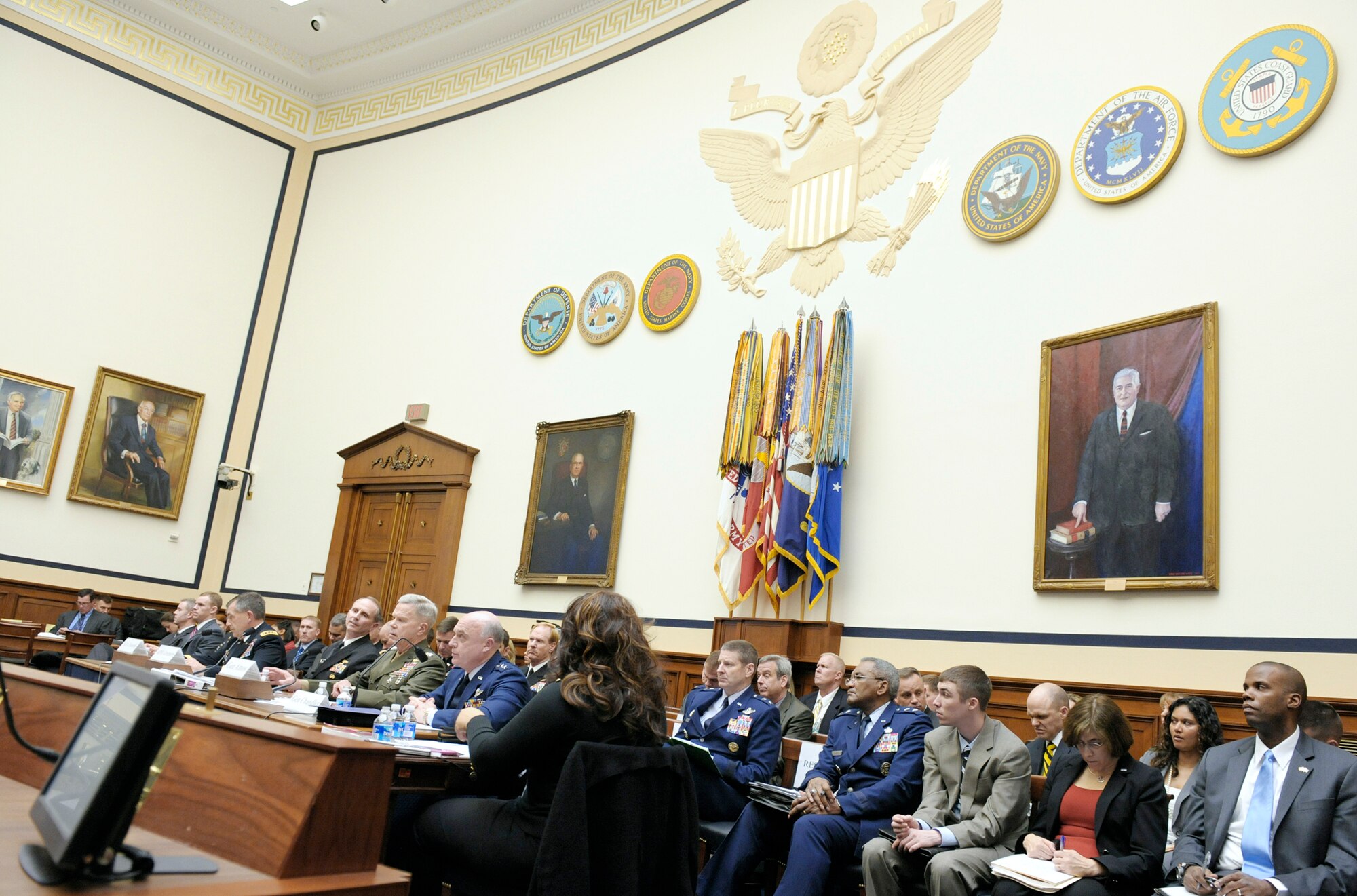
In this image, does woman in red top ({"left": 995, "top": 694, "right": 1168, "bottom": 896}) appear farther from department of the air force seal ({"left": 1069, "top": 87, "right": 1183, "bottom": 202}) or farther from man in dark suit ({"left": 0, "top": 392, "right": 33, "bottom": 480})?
man in dark suit ({"left": 0, "top": 392, "right": 33, "bottom": 480})

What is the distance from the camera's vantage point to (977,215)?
23.8 ft

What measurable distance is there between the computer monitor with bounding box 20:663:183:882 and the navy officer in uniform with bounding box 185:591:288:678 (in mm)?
5390

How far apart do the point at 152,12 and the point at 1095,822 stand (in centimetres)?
1326

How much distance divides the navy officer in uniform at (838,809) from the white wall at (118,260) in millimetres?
9497

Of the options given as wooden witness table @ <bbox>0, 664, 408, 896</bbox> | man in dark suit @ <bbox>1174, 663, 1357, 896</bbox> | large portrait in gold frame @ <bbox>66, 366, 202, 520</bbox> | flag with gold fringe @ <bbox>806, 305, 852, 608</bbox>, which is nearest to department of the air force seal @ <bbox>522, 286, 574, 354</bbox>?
flag with gold fringe @ <bbox>806, 305, 852, 608</bbox>

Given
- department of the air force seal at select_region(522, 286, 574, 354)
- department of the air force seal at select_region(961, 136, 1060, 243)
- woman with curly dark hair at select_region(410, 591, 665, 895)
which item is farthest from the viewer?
department of the air force seal at select_region(522, 286, 574, 354)

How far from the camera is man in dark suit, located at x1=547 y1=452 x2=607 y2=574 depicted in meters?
9.11

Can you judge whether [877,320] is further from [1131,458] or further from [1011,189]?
[1131,458]

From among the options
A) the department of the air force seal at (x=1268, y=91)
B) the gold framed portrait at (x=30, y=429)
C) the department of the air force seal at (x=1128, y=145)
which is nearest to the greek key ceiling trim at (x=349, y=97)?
the gold framed portrait at (x=30, y=429)

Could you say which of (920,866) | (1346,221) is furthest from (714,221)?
(920,866)

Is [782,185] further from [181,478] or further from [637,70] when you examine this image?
[181,478]

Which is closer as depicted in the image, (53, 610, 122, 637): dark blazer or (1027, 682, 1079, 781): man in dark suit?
(1027, 682, 1079, 781): man in dark suit

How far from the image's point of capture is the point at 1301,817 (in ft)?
12.0

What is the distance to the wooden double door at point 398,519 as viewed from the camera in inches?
415
